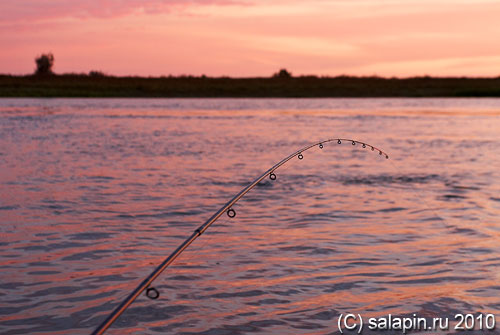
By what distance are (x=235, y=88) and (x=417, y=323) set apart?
70.7m

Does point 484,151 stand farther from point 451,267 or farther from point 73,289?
point 73,289

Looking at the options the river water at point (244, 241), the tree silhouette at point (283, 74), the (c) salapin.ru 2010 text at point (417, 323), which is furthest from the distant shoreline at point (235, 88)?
the (c) salapin.ru 2010 text at point (417, 323)

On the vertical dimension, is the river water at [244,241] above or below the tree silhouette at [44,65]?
below

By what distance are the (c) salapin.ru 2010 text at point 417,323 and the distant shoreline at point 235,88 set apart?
6332 centimetres

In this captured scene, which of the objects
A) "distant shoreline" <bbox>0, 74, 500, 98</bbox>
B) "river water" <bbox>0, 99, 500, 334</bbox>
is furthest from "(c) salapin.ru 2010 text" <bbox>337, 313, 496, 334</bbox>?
"distant shoreline" <bbox>0, 74, 500, 98</bbox>

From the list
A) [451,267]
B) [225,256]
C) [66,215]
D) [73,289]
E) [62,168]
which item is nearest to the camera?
A: [73,289]

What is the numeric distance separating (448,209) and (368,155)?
7.63 meters

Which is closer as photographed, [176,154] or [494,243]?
[494,243]

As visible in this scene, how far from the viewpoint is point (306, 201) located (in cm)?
986

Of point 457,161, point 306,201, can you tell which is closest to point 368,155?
point 457,161

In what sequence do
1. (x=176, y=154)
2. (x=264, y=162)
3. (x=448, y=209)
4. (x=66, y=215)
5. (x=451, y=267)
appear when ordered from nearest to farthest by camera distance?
1. (x=451, y=267)
2. (x=66, y=215)
3. (x=448, y=209)
4. (x=264, y=162)
5. (x=176, y=154)

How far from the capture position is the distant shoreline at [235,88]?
229ft

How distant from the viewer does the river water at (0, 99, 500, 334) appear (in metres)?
5.08

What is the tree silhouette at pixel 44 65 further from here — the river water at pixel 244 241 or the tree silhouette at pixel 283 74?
the river water at pixel 244 241
